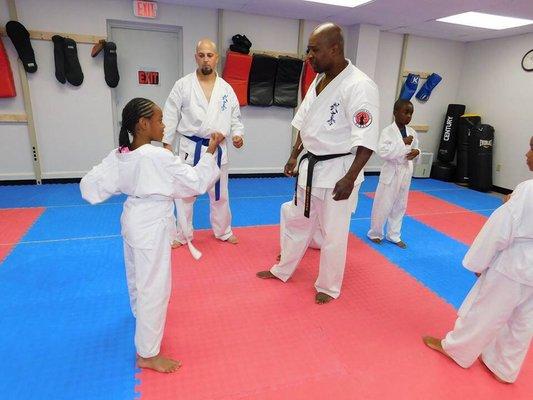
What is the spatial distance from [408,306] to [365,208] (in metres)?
2.46

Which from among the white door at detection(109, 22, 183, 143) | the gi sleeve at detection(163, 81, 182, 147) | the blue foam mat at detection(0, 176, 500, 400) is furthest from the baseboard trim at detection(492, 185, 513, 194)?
the gi sleeve at detection(163, 81, 182, 147)

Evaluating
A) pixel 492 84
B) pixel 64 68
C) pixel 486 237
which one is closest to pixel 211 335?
pixel 486 237

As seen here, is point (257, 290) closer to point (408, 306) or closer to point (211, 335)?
point (211, 335)

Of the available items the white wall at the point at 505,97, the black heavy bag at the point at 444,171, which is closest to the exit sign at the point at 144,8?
the black heavy bag at the point at 444,171

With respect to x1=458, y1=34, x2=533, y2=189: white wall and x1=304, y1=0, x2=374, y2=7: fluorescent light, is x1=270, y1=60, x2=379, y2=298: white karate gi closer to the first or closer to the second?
x1=304, y1=0, x2=374, y2=7: fluorescent light

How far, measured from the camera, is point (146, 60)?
5.57 m

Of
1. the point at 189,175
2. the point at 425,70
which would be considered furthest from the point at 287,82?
the point at 189,175

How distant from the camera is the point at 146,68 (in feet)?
18.4

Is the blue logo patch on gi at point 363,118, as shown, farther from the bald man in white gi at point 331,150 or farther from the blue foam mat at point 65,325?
the blue foam mat at point 65,325

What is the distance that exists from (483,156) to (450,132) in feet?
3.06

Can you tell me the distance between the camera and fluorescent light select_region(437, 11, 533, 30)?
17.4ft

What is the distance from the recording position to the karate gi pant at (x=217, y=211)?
11.3 feet

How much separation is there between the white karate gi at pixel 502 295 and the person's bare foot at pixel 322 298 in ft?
2.85

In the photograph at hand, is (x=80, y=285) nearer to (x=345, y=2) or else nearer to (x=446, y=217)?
(x=446, y=217)
